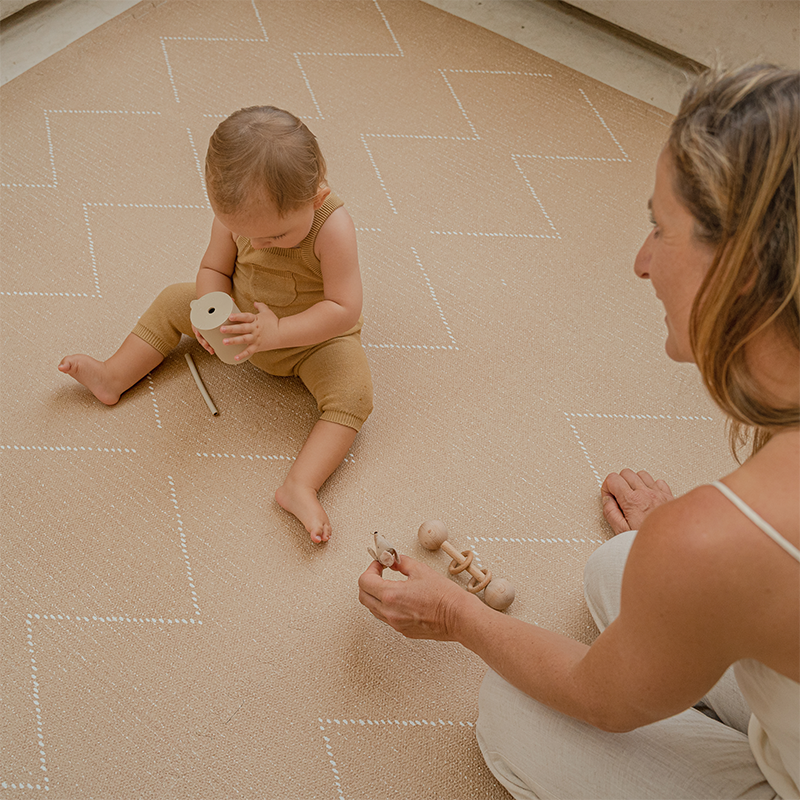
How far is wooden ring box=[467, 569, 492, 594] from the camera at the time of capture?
1.12m

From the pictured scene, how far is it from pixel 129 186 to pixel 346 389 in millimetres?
726

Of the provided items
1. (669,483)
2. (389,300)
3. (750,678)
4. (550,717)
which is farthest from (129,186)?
(750,678)

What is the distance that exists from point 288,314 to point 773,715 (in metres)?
0.87

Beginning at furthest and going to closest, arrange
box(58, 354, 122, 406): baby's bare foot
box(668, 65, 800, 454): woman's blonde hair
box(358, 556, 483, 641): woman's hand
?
box(58, 354, 122, 406): baby's bare foot → box(358, 556, 483, 641): woman's hand → box(668, 65, 800, 454): woman's blonde hair

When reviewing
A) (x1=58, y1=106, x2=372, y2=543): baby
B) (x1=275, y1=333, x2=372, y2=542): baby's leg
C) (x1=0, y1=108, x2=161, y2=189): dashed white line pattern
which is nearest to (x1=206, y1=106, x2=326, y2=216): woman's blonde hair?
(x1=58, y1=106, x2=372, y2=543): baby

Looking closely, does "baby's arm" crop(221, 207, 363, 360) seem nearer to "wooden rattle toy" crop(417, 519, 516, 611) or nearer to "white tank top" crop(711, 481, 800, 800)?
"wooden rattle toy" crop(417, 519, 516, 611)

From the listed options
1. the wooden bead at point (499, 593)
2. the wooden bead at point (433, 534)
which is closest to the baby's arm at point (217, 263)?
the wooden bead at point (433, 534)

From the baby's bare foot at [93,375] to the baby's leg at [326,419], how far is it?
300 millimetres

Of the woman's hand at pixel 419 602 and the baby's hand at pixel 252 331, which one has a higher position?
the baby's hand at pixel 252 331

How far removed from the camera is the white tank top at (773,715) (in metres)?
0.61

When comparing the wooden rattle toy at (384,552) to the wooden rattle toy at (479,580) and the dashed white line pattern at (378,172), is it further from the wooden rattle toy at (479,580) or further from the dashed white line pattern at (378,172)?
the dashed white line pattern at (378,172)

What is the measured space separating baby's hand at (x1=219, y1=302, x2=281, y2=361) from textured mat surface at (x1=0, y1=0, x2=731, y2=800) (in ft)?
0.60

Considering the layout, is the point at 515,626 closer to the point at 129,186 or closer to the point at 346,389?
the point at 346,389

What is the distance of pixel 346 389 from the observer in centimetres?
126
